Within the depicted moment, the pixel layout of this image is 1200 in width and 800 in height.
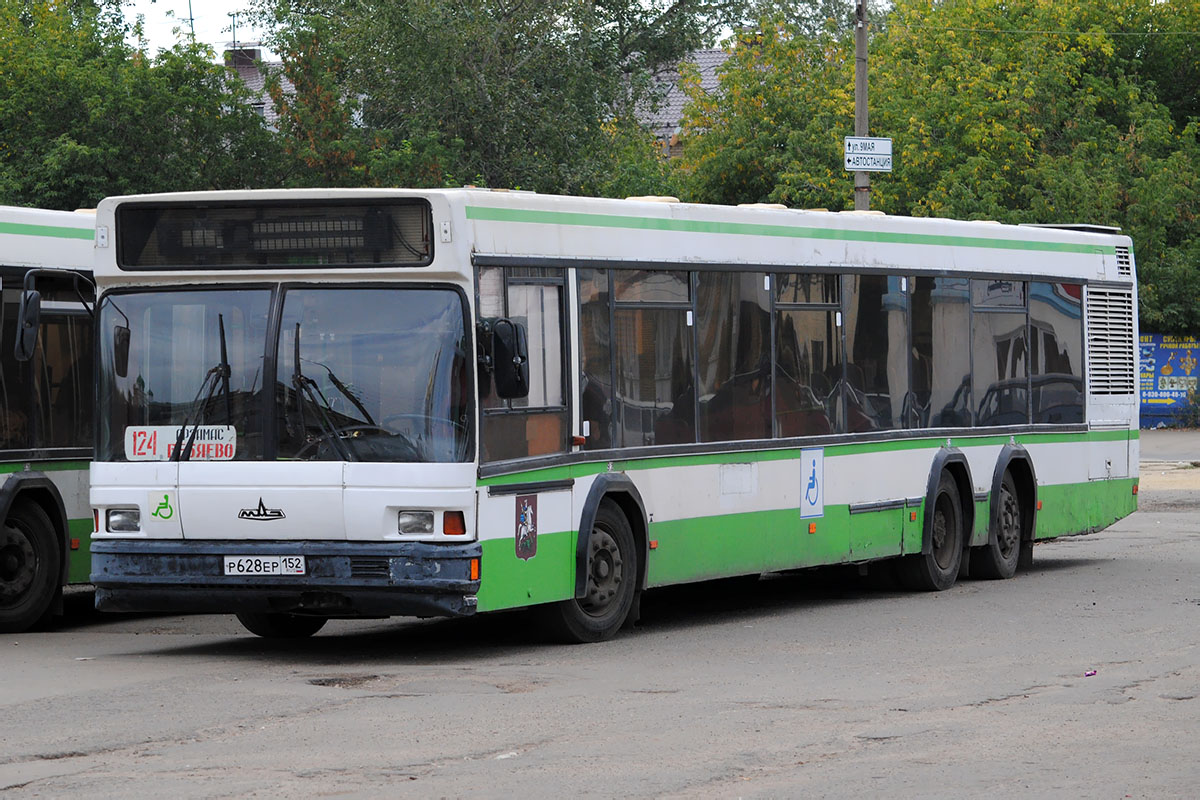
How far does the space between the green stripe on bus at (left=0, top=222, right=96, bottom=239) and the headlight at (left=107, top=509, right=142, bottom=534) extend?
2345mm

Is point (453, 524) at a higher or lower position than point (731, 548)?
higher

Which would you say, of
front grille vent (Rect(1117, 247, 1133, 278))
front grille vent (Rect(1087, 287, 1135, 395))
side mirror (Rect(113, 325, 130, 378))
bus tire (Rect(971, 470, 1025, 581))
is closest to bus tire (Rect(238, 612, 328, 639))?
side mirror (Rect(113, 325, 130, 378))

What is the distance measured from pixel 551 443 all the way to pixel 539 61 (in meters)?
22.0

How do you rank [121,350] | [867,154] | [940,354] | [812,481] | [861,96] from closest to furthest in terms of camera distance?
[121,350], [812,481], [940,354], [867,154], [861,96]

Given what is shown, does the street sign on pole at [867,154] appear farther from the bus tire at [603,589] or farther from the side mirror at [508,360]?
the side mirror at [508,360]

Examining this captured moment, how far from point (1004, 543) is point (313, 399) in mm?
8034

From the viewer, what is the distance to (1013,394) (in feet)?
57.8

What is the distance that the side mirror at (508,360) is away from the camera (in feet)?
37.3

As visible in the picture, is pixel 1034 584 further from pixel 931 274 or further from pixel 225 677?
pixel 225 677

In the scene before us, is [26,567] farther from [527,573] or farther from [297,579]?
[527,573]

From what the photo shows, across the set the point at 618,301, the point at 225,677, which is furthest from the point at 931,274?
the point at 225,677

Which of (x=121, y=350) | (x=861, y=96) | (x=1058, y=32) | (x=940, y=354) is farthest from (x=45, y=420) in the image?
(x=1058, y=32)

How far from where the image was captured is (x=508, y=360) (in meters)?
11.4

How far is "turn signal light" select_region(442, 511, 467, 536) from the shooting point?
11219 mm
